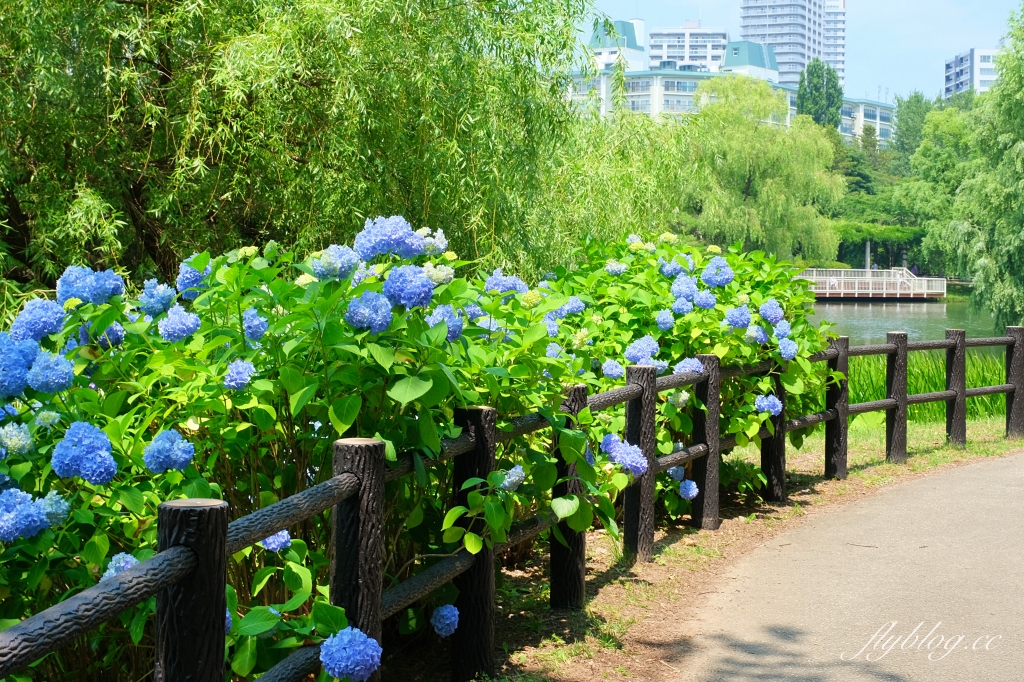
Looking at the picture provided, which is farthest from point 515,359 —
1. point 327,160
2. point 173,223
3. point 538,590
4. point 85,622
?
point 173,223

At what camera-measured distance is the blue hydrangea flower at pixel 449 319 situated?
2943 mm

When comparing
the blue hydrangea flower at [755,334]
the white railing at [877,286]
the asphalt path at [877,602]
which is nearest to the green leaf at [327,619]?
the asphalt path at [877,602]

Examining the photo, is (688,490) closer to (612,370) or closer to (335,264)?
(612,370)

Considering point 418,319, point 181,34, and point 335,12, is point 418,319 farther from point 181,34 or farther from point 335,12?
point 181,34

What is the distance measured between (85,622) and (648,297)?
414cm

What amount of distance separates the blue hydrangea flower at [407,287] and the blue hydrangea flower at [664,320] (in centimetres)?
282

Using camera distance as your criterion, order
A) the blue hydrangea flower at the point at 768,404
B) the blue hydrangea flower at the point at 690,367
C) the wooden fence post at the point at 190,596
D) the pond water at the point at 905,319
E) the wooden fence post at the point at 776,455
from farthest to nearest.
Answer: the pond water at the point at 905,319 < the wooden fence post at the point at 776,455 < the blue hydrangea flower at the point at 768,404 < the blue hydrangea flower at the point at 690,367 < the wooden fence post at the point at 190,596

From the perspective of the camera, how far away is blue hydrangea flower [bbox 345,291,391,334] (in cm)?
272

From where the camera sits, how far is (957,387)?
28.8ft

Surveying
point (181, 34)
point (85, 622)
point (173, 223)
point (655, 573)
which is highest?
point (181, 34)

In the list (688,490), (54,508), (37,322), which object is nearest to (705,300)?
(688,490)

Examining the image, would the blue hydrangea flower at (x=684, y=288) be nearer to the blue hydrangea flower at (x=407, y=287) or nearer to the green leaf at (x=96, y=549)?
the blue hydrangea flower at (x=407, y=287)

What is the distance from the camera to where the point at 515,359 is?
11.8ft

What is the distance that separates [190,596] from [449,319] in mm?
1194
